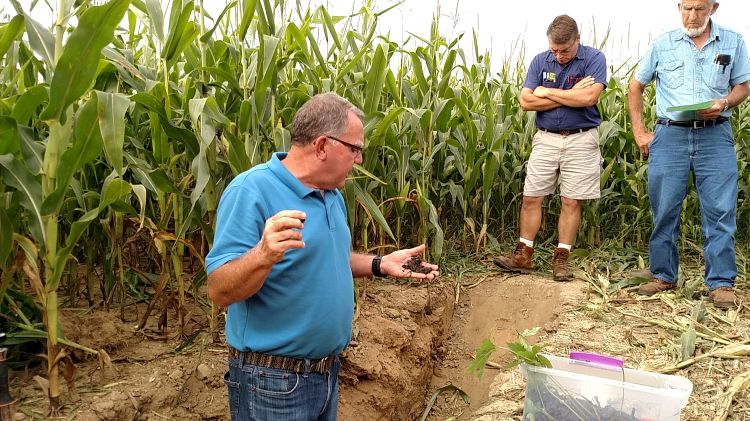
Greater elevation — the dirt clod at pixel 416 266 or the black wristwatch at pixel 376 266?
the dirt clod at pixel 416 266

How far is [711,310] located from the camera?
4.01 m

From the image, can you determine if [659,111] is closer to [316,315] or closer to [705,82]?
[705,82]

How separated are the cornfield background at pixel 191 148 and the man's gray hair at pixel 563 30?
29.4 inches

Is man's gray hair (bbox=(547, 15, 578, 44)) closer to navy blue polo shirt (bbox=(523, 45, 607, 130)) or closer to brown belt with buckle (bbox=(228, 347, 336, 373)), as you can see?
navy blue polo shirt (bbox=(523, 45, 607, 130))

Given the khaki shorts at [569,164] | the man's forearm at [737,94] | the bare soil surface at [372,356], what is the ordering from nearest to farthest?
the bare soil surface at [372,356] < the man's forearm at [737,94] < the khaki shorts at [569,164]

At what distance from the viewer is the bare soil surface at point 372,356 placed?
2803 mm

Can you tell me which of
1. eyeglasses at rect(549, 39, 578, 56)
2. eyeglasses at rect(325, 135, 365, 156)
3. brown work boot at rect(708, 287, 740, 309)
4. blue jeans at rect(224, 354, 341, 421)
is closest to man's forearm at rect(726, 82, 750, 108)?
eyeglasses at rect(549, 39, 578, 56)

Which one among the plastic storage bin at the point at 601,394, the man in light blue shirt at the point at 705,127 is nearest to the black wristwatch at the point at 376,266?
the plastic storage bin at the point at 601,394

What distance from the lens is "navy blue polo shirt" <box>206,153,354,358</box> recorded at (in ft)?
6.13

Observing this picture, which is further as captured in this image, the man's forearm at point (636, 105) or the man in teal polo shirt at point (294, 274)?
the man's forearm at point (636, 105)

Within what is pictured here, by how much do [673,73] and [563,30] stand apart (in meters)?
0.77

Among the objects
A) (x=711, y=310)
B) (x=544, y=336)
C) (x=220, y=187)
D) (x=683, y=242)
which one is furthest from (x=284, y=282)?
(x=683, y=242)

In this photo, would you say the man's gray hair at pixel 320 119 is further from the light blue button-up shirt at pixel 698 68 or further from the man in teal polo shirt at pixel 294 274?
the light blue button-up shirt at pixel 698 68

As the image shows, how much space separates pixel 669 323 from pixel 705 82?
1535 mm
